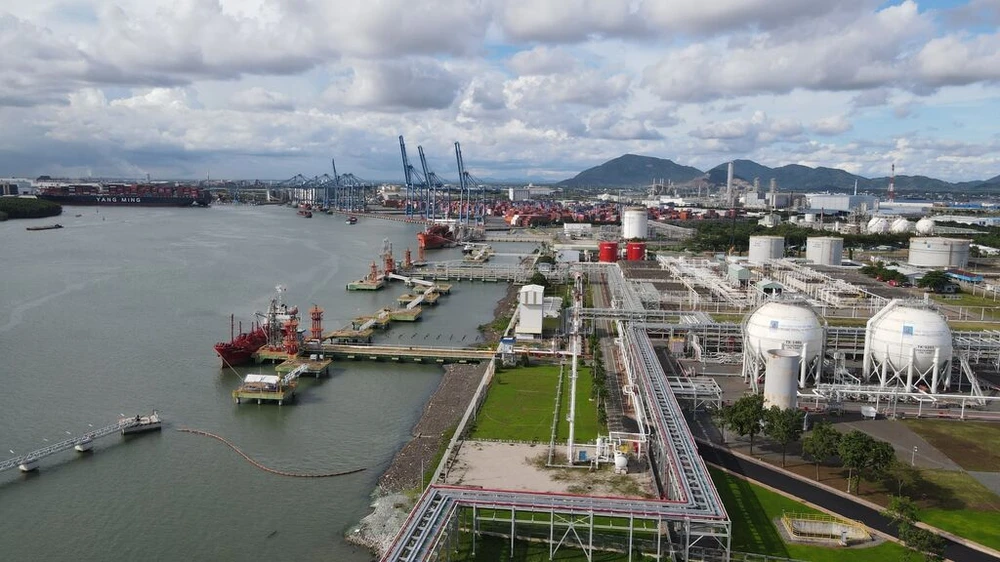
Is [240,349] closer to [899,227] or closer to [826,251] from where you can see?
[826,251]

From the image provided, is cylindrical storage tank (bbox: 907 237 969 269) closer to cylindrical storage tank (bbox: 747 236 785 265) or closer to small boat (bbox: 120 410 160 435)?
cylindrical storage tank (bbox: 747 236 785 265)

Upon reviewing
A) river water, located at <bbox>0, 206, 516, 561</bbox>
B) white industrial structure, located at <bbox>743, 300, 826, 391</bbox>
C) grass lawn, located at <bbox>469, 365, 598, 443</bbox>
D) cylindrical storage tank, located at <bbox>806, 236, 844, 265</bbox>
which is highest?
cylindrical storage tank, located at <bbox>806, 236, 844, 265</bbox>

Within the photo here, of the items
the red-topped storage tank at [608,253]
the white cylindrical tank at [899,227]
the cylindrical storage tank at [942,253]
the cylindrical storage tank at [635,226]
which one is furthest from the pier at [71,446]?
the white cylindrical tank at [899,227]

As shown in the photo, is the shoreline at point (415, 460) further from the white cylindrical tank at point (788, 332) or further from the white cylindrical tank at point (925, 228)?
the white cylindrical tank at point (925, 228)

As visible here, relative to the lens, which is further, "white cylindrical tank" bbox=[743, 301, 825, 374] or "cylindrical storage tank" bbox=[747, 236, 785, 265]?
"cylindrical storage tank" bbox=[747, 236, 785, 265]

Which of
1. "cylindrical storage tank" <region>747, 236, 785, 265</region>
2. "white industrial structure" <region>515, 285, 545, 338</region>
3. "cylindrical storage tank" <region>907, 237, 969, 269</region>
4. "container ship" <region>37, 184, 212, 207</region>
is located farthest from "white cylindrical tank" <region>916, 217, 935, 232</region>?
"container ship" <region>37, 184, 212, 207</region>

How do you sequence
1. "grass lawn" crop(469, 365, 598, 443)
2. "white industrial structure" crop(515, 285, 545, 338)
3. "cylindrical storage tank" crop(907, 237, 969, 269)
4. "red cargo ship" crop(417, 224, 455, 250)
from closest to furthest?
1. "grass lawn" crop(469, 365, 598, 443)
2. "white industrial structure" crop(515, 285, 545, 338)
3. "cylindrical storage tank" crop(907, 237, 969, 269)
4. "red cargo ship" crop(417, 224, 455, 250)
